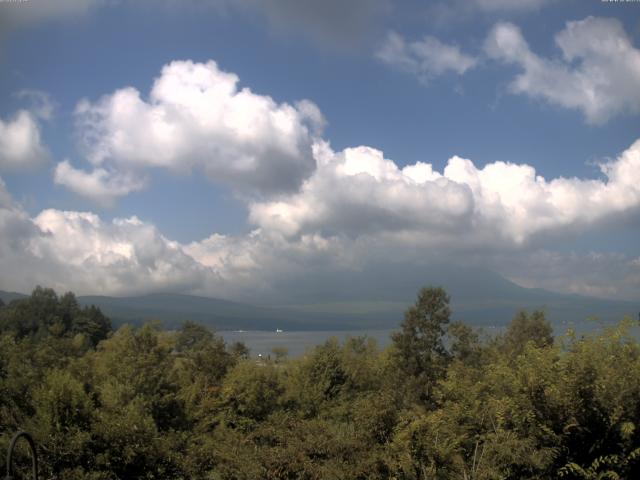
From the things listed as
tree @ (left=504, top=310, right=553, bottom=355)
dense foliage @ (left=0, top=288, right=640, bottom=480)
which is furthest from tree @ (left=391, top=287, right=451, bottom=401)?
dense foliage @ (left=0, top=288, right=640, bottom=480)

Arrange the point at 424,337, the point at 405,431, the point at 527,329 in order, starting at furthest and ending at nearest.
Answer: the point at 527,329
the point at 424,337
the point at 405,431

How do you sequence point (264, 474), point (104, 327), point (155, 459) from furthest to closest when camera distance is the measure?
point (104, 327) → point (155, 459) → point (264, 474)

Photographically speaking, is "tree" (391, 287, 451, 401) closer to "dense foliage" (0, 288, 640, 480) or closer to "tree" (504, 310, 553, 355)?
"tree" (504, 310, 553, 355)

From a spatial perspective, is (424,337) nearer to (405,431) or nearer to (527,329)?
(527,329)

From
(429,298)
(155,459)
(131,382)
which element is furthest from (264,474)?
(429,298)

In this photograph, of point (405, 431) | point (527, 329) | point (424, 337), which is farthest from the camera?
point (527, 329)

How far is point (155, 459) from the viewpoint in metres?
15.1

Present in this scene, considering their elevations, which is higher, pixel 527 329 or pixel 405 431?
pixel 405 431

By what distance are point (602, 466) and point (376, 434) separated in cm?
500

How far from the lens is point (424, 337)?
1891 inches

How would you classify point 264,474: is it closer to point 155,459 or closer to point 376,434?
point 376,434

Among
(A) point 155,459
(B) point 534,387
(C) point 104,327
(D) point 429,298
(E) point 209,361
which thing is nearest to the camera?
(B) point 534,387

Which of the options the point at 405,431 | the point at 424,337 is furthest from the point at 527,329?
the point at 405,431

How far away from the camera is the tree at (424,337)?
154ft
